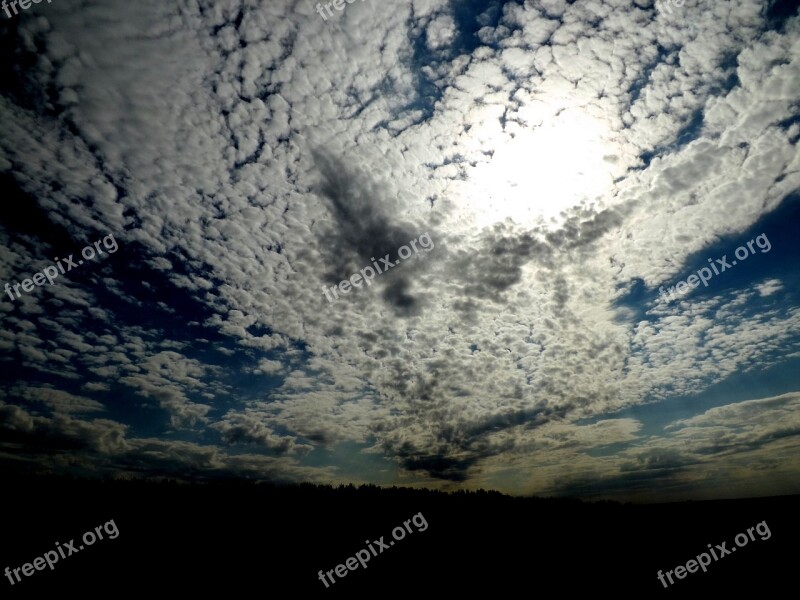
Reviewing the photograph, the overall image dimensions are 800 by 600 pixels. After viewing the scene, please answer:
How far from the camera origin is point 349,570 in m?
14.5

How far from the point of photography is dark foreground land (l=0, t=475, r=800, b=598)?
12914 millimetres

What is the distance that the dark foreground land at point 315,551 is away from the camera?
508 inches

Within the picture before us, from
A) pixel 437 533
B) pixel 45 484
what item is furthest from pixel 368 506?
pixel 45 484

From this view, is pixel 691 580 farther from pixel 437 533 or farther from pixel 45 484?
pixel 45 484
